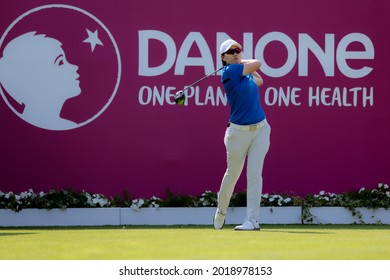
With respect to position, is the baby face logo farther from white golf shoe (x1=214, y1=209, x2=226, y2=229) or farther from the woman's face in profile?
white golf shoe (x1=214, y1=209, x2=226, y2=229)

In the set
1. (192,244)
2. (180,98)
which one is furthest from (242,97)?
(192,244)

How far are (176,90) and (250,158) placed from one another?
7.84 ft

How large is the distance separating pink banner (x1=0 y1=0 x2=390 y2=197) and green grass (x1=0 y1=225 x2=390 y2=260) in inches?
51.2

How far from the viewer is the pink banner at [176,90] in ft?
42.1

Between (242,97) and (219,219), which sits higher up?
(242,97)

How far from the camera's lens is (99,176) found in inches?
507

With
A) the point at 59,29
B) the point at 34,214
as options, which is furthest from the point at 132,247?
the point at 59,29

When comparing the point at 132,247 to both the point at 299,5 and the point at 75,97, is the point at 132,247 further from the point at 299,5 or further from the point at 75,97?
the point at 299,5

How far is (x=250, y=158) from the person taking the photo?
427 inches

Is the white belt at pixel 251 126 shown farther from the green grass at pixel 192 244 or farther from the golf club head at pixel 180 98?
the golf club head at pixel 180 98

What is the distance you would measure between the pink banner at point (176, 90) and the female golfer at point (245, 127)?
2094 mm

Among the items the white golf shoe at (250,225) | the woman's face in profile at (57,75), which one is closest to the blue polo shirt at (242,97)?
the white golf shoe at (250,225)

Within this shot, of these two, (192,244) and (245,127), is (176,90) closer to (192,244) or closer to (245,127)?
(245,127)

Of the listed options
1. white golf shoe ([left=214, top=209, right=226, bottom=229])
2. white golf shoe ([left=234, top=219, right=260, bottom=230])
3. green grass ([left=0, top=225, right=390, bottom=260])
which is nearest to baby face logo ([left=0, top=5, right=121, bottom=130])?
green grass ([left=0, top=225, right=390, bottom=260])
